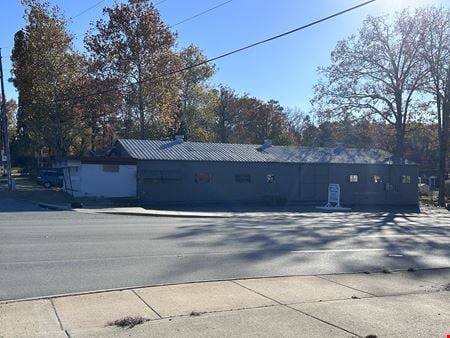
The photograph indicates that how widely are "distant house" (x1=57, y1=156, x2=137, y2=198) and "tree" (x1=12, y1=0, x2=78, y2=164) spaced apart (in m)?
18.3

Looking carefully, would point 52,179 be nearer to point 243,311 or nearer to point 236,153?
point 236,153

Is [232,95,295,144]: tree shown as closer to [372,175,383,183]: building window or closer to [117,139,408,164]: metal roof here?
[117,139,408,164]: metal roof

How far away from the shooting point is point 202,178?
36.1m

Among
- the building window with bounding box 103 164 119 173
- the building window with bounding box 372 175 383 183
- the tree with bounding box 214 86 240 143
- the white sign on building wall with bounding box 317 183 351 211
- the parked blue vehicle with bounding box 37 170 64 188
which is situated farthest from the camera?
the tree with bounding box 214 86 240 143

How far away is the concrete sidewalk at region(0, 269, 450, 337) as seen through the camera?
5926 mm

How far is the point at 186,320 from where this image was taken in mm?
6328

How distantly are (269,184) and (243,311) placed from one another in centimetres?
3174

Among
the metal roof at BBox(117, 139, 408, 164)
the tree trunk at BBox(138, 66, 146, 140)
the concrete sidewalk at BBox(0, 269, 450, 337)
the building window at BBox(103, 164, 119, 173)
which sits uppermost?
the tree trunk at BBox(138, 66, 146, 140)

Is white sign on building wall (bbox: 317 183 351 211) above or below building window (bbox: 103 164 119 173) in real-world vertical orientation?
below

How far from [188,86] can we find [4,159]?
97.7 feet

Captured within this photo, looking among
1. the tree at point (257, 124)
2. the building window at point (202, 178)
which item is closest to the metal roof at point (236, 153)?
the building window at point (202, 178)

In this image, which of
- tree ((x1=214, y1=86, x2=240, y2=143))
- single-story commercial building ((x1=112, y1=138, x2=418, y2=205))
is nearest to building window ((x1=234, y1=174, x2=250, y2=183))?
single-story commercial building ((x1=112, y1=138, x2=418, y2=205))

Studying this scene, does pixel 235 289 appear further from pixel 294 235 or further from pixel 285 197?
pixel 285 197

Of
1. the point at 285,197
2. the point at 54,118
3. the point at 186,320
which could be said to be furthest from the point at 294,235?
the point at 54,118
